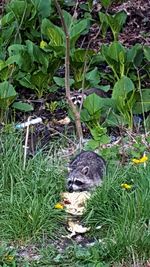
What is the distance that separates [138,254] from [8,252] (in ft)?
2.65

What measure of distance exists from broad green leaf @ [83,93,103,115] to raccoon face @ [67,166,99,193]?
1.11 m

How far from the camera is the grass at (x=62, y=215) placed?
187 inches

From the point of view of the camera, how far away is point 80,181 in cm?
553

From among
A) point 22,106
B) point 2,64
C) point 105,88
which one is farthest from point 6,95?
point 105,88

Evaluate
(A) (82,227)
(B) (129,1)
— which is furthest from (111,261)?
(B) (129,1)

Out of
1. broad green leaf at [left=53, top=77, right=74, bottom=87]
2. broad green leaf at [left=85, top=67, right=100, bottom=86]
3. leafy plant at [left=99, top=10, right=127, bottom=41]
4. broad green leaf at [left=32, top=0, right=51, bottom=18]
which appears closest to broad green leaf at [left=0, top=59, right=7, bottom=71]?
broad green leaf at [left=53, top=77, right=74, bottom=87]

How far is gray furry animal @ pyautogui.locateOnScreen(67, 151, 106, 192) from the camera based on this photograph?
552cm

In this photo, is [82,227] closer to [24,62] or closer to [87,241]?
[87,241]

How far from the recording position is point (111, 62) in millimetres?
7309

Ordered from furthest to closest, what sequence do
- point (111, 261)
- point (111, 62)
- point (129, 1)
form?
point (129, 1), point (111, 62), point (111, 261)

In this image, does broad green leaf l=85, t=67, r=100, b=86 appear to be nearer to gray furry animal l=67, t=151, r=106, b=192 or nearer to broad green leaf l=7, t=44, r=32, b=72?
broad green leaf l=7, t=44, r=32, b=72

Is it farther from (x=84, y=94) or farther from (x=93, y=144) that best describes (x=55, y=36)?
(x=93, y=144)

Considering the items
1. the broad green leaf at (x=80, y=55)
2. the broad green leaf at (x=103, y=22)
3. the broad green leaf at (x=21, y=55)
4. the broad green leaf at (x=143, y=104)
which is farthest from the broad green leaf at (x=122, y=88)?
the broad green leaf at (x=103, y=22)

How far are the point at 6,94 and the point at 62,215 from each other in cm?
185
